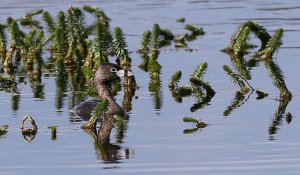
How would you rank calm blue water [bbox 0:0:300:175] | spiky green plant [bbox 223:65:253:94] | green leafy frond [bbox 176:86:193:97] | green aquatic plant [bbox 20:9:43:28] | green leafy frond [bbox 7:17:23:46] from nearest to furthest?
calm blue water [bbox 0:0:300:175], spiky green plant [bbox 223:65:253:94], green leafy frond [bbox 176:86:193:97], green leafy frond [bbox 7:17:23:46], green aquatic plant [bbox 20:9:43:28]

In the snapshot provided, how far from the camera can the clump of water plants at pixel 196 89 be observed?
21.4 meters

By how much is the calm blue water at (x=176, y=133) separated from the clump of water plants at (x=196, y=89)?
166 millimetres

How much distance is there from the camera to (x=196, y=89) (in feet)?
72.1

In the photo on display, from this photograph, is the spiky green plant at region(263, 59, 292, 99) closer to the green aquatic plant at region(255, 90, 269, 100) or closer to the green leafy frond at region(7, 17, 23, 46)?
the green aquatic plant at region(255, 90, 269, 100)

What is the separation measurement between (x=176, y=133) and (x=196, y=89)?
3805 mm

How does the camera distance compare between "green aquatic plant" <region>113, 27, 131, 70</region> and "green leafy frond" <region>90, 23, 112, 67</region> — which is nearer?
"green aquatic plant" <region>113, 27, 131, 70</region>

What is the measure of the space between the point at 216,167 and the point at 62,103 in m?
6.04

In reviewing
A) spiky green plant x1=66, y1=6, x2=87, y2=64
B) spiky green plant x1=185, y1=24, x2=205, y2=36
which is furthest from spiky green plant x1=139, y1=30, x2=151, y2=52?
spiky green plant x1=185, y1=24, x2=205, y2=36

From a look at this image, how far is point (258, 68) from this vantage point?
81.5 feet

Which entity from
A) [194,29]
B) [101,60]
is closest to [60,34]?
[101,60]

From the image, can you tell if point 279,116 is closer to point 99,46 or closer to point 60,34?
point 99,46

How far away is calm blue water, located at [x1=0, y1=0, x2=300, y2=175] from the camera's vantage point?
628 inches

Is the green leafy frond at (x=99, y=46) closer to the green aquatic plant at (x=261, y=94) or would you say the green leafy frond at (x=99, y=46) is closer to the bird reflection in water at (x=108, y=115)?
the bird reflection in water at (x=108, y=115)

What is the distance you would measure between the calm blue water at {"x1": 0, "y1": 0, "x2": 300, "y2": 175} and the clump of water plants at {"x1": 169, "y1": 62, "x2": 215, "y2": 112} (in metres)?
0.17
